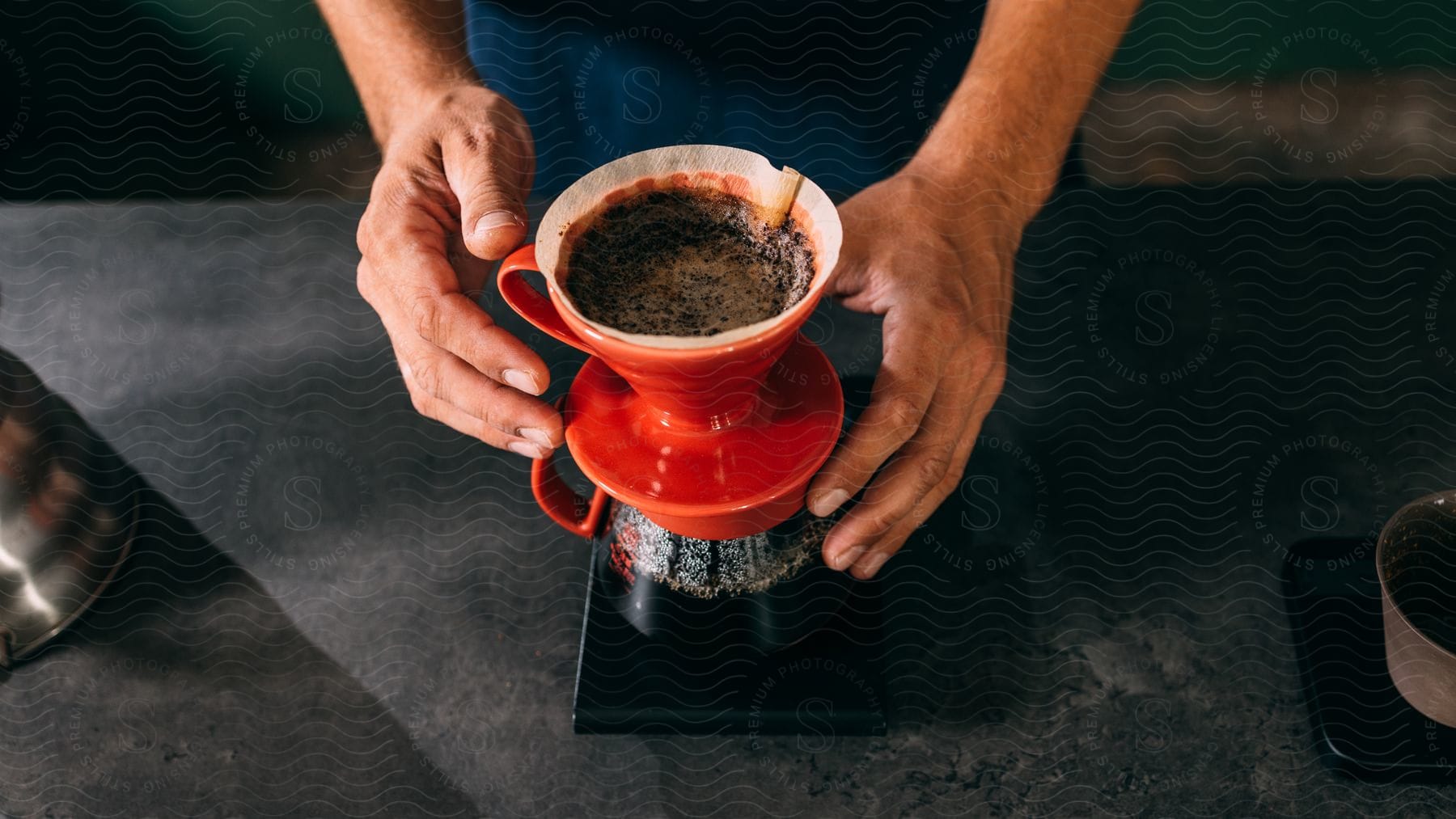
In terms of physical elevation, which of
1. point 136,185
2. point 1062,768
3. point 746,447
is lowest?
point 136,185

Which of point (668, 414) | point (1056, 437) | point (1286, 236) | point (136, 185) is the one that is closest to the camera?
point (668, 414)

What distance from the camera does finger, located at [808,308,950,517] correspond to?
75 centimetres

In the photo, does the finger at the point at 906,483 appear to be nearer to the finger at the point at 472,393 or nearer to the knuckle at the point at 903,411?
the knuckle at the point at 903,411

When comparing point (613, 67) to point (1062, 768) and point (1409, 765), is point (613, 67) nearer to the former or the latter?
point (1062, 768)

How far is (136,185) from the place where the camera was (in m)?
1.48

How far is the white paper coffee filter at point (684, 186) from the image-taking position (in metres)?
0.59

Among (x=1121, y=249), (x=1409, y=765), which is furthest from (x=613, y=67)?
(x=1409, y=765)

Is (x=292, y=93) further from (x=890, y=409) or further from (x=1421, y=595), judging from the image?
(x=1421, y=595)

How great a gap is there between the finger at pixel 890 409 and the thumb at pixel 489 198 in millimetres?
330

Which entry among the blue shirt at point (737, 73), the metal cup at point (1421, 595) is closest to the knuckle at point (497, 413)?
the blue shirt at point (737, 73)

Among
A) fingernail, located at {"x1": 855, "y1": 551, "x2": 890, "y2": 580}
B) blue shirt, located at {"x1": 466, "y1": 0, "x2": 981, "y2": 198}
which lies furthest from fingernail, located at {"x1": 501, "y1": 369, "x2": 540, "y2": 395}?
blue shirt, located at {"x1": 466, "y1": 0, "x2": 981, "y2": 198}

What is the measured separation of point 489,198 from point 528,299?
0.22 metres

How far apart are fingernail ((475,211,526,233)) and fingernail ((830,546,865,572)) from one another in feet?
1.31

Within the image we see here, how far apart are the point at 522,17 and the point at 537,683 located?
88 centimetres
